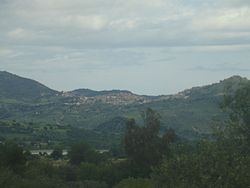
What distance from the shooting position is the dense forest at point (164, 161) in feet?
107

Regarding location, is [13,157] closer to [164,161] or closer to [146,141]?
[146,141]

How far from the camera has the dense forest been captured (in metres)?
32.6

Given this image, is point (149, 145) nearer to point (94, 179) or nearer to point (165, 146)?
point (165, 146)

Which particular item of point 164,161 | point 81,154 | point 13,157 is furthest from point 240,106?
point 81,154

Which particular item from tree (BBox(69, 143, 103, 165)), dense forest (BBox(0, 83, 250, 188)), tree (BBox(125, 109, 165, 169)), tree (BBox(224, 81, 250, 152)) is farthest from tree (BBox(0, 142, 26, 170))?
tree (BBox(69, 143, 103, 165))

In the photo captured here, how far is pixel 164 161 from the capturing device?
43.0 meters

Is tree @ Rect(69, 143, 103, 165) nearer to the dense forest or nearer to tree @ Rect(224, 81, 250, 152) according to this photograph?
the dense forest

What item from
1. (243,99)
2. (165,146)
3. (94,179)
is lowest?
(94,179)

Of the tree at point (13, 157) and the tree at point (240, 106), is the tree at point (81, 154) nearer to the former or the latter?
the tree at point (13, 157)

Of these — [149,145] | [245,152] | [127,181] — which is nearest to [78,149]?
[149,145]

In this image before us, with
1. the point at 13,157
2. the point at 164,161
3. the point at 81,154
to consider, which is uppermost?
the point at 164,161

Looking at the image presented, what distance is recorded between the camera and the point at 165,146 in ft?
279

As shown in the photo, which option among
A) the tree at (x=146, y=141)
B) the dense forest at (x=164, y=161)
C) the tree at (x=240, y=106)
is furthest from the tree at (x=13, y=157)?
the tree at (x=240, y=106)

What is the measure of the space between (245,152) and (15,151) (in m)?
40.1
